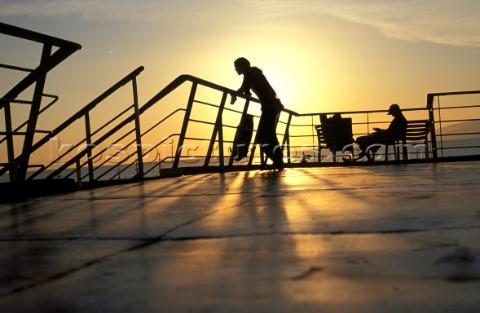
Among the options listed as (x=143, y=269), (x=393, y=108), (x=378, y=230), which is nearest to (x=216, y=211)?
(x=378, y=230)

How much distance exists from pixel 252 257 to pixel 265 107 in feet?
24.0

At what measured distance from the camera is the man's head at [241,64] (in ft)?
29.4

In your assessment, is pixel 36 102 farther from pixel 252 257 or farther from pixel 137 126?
pixel 252 257

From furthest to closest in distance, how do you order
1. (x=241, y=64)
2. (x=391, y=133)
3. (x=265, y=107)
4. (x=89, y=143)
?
(x=391, y=133)
(x=265, y=107)
(x=241, y=64)
(x=89, y=143)

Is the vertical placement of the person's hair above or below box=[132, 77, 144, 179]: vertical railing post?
above

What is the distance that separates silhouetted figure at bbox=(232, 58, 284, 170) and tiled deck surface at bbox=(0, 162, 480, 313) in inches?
213

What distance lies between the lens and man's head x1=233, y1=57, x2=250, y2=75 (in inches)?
352

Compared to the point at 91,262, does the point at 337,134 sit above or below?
above

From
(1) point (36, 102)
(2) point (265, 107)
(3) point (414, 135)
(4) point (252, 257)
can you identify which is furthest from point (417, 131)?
(4) point (252, 257)

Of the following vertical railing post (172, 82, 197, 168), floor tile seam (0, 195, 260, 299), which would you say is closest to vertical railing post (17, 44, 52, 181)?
floor tile seam (0, 195, 260, 299)

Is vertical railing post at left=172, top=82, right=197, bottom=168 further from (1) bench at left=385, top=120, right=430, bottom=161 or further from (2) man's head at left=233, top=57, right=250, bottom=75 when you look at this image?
(1) bench at left=385, top=120, right=430, bottom=161

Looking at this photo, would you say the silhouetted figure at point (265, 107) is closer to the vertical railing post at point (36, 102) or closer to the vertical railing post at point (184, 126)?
the vertical railing post at point (184, 126)

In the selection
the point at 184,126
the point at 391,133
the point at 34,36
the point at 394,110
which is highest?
the point at 34,36

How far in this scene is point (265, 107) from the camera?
30.4 feet
